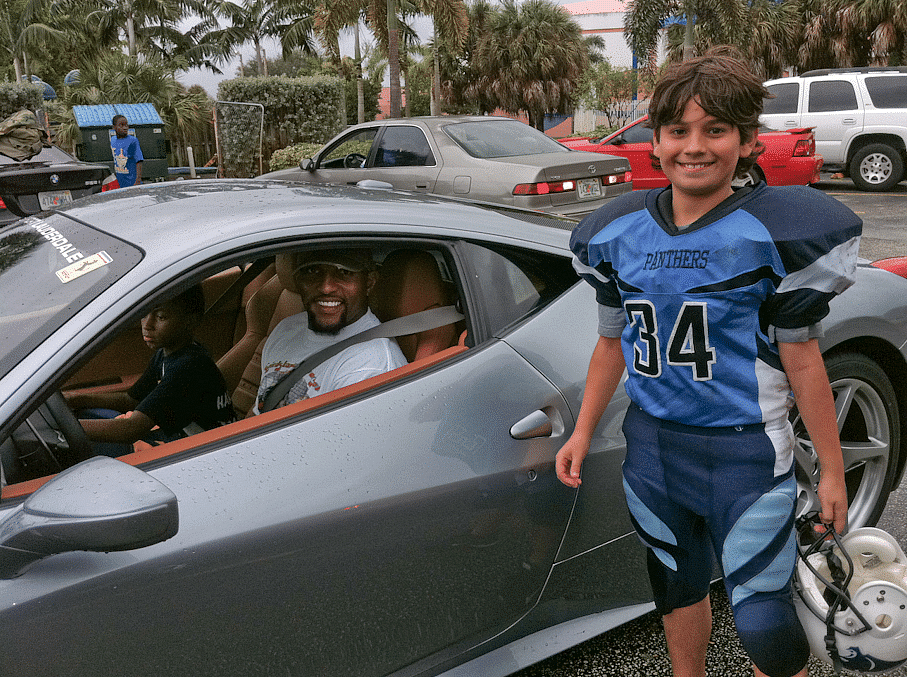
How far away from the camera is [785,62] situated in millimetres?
27594

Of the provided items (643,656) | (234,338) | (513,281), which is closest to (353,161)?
(234,338)

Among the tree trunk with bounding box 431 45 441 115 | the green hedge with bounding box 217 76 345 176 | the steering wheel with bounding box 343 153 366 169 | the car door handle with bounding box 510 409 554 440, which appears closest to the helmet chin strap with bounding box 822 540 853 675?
the car door handle with bounding box 510 409 554 440

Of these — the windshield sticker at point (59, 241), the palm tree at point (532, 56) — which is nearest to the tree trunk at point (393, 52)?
the windshield sticker at point (59, 241)

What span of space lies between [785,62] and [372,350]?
29.3m

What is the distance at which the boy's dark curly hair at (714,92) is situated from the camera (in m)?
1.59

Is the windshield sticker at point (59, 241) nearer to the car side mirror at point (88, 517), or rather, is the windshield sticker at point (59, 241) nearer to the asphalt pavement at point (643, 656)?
the car side mirror at point (88, 517)

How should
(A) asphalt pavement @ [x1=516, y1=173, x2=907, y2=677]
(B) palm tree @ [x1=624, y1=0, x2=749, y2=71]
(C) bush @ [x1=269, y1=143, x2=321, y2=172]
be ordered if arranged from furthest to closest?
(B) palm tree @ [x1=624, y1=0, x2=749, y2=71] → (C) bush @ [x1=269, y1=143, x2=321, y2=172] → (A) asphalt pavement @ [x1=516, y1=173, x2=907, y2=677]

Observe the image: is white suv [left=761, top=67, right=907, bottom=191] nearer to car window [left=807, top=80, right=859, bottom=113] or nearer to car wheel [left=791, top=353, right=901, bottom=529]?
car window [left=807, top=80, right=859, bottom=113]

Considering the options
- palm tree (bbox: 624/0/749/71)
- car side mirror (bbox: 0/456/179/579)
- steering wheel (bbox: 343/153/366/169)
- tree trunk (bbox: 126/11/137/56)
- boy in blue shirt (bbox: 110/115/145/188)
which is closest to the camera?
car side mirror (bbox: 0/456/179/579)

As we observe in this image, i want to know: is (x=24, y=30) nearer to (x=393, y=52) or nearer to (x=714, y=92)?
(x=393, y=52)

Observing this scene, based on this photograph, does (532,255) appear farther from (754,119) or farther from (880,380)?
(880,380)

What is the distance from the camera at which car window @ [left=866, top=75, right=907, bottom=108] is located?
534 inches

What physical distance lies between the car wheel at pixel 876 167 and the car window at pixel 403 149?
8.65 metres

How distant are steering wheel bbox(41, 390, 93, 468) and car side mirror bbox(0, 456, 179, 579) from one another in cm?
49
